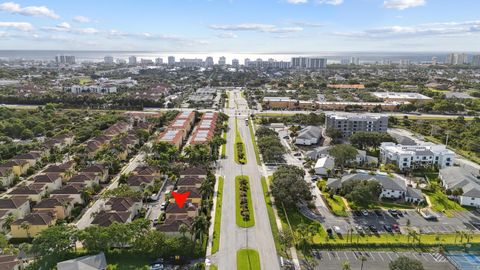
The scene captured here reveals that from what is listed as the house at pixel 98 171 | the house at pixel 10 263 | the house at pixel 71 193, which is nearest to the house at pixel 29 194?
the house at pixel 71 193

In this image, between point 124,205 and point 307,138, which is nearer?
point 124,205

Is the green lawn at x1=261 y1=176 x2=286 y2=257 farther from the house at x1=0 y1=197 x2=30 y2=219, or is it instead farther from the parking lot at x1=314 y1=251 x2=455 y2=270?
the house at x1=0 y1=197 x2=30 y2=219

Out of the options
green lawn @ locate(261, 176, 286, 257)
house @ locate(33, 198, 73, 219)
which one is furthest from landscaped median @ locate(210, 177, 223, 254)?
house @ locate(33, 198, 73, 219)

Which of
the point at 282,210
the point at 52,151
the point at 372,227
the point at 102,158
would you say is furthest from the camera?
the point at 52,151

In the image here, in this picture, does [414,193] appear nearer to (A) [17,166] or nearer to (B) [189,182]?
(B) [189,182]

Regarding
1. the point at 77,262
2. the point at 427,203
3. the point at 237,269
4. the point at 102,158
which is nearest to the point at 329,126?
the point at 427,203

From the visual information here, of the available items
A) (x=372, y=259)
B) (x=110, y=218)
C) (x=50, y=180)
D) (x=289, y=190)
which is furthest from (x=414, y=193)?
(x=50, y=180)

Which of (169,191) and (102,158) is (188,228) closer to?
(169,191)
